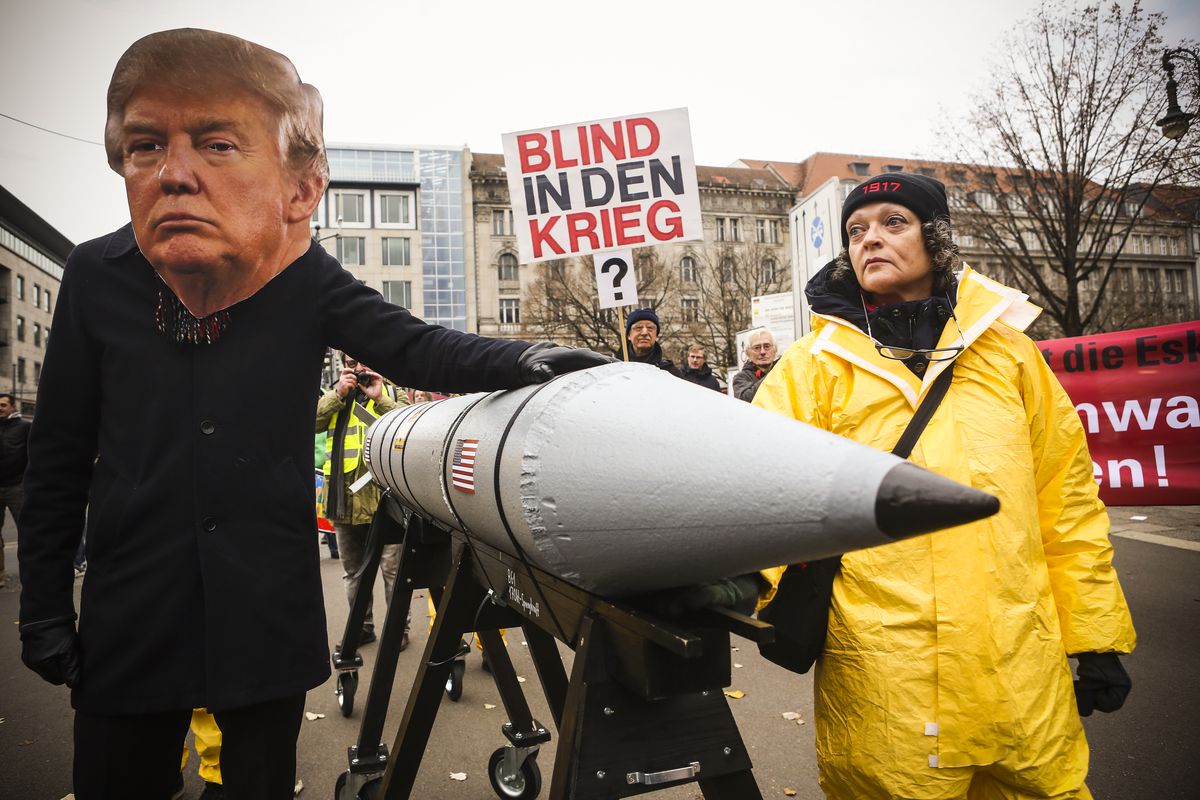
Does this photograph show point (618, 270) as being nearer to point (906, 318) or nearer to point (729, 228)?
point (906, 318)

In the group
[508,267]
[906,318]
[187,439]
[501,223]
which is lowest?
[187,439]

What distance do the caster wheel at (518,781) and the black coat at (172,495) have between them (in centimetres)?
175

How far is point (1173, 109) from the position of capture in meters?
10.2

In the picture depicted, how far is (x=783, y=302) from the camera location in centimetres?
1698

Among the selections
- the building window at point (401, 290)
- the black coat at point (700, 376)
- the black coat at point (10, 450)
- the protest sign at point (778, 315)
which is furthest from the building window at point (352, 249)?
the black coat at point (700, 376)

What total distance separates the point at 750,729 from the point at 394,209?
5401 centimetres

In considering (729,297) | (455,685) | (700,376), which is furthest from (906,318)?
(729,297)

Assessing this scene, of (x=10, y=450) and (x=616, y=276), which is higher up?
(x=616, y=276)

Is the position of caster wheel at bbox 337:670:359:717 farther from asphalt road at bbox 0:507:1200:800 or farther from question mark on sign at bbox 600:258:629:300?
question mark on sign at bbox 600:258:629:300

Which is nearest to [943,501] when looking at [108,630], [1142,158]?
[108,630]

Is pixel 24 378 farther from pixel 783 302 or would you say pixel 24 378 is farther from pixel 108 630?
pixel 108 630

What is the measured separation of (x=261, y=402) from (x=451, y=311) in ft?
169

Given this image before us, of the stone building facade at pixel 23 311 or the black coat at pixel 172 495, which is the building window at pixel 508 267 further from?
the black coat at pixel 172 495

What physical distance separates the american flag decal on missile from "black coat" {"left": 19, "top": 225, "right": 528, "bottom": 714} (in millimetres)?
168
